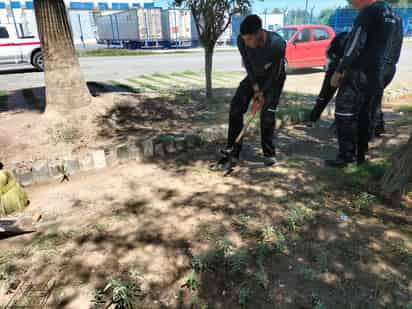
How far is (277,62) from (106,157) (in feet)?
7.40

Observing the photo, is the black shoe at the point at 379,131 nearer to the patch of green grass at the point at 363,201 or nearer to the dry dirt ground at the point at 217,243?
the dry dirt ground at the point at 217,243

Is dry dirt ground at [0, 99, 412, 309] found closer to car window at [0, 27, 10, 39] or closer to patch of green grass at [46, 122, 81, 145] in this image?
patch of green grass at [46, 122, 81, 145]

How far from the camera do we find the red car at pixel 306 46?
37.8 feet

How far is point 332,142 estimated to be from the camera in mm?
4523

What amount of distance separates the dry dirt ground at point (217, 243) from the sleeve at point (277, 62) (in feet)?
3.27

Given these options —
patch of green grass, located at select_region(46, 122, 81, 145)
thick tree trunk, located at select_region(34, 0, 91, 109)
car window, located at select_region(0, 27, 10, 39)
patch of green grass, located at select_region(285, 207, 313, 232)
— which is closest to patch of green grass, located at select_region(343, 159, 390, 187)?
patch of green grass, located at select_region(285, 207, 313, 232)

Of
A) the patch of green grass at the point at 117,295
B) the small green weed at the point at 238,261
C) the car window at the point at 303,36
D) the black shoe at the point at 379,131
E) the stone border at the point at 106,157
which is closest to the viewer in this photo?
the patch of green grass at the point at 117,295

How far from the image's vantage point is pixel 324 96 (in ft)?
16.4

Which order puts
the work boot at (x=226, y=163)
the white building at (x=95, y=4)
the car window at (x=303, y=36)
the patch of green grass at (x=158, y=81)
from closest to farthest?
the work boot at (x=226, y=163) → the patch of green grass at (x=158, y=81) → the car window at (x=303, y=36) → the white building at (x=95, y=4)

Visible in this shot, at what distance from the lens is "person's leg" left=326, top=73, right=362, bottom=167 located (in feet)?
10.7

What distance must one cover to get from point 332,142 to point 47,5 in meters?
4.41

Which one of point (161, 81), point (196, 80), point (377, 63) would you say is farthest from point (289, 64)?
point (377, 63)

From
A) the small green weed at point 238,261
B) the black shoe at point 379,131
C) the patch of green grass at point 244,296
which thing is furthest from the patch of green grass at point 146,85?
the patch of green grass at point 244,296

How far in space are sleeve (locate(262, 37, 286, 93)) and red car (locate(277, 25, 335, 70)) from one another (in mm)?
8694
